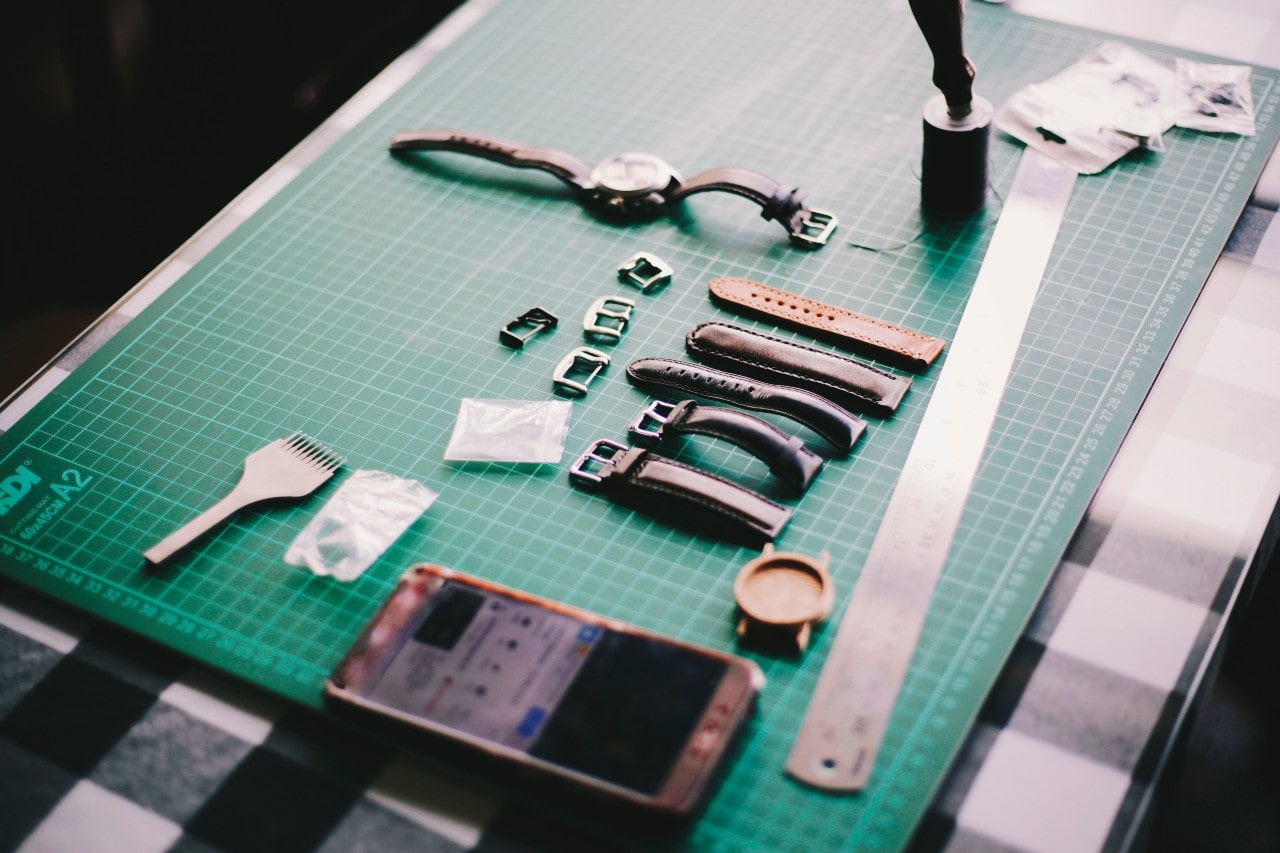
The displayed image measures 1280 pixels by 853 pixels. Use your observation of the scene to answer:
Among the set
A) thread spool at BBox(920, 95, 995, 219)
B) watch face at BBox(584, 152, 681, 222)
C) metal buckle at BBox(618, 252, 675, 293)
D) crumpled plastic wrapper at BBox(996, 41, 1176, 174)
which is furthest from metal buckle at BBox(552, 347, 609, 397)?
crumpled plastic wrapper at BBox(996, 41, 1176, 174)

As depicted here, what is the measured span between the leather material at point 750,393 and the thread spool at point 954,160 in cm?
41

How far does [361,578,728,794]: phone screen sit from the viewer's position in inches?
39.7

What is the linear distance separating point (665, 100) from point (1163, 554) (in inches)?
39.6

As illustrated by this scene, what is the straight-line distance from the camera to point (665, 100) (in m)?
1.81

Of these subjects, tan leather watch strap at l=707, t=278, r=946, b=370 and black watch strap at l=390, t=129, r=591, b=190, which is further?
black watch strap at l=390, t=129, r=591, b=190

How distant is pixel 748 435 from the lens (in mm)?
1245

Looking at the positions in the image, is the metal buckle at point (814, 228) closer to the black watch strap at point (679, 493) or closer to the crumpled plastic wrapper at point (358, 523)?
the black watch strap at point (679, 493)

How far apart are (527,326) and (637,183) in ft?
0.90

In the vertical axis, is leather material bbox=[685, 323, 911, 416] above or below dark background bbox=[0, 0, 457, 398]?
below

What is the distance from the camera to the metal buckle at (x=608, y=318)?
1.44m

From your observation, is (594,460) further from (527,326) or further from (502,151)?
(502,151)

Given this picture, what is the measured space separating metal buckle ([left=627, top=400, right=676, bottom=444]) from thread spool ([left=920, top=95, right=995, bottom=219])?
1.63ft

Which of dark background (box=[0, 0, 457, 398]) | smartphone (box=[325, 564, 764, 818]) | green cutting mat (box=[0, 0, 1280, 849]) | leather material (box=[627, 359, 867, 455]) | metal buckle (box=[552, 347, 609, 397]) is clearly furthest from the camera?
dark background (box=[0, 0, 457, 398])

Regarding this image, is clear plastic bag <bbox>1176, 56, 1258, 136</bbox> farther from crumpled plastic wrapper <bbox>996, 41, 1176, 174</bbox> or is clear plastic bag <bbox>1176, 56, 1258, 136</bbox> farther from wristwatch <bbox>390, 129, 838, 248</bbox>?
wristwatch <bbox>390, 129, 838, 248</bbox>
